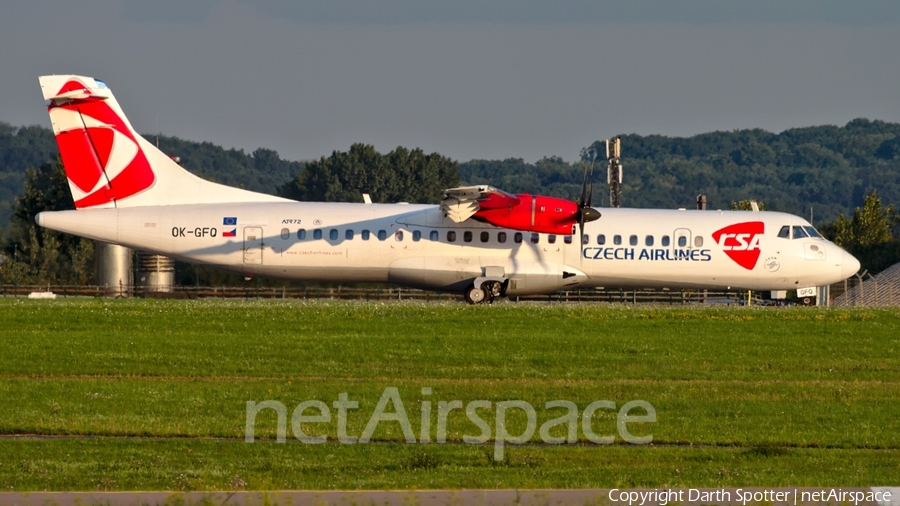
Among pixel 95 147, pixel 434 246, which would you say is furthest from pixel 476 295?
pixel 95 147

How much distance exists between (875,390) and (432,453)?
957 centimetres

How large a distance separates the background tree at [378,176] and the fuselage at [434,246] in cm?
6545

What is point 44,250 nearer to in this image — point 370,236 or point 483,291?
point 370,236

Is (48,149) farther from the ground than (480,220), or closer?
farther from the ground

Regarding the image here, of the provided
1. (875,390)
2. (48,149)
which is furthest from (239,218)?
(48,149)

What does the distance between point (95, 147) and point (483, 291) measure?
1174cm

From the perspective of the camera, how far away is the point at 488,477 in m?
13.2

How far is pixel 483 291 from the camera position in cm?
3206

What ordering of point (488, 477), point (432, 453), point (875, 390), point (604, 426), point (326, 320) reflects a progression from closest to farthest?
1. point (488, 477)
2. point (432, 453)
3. point (604, 426)
4. point (875, 390)
5. point (326, 320)

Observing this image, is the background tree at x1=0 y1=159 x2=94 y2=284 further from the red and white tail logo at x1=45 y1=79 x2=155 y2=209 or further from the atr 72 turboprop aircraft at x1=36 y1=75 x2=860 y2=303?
the atr 72 turboprop aircraft at x1=36 y1=75 x2=860 y2=303

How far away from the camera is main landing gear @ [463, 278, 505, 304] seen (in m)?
32.0

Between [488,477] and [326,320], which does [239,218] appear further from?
[488,477]

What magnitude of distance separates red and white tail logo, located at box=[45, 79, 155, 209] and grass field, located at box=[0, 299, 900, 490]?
378cm

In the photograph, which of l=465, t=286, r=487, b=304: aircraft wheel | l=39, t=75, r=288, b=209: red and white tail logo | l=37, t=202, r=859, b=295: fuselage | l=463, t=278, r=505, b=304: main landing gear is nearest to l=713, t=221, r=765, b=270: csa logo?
l=37, t=202, r=859, b=295: fuselage
